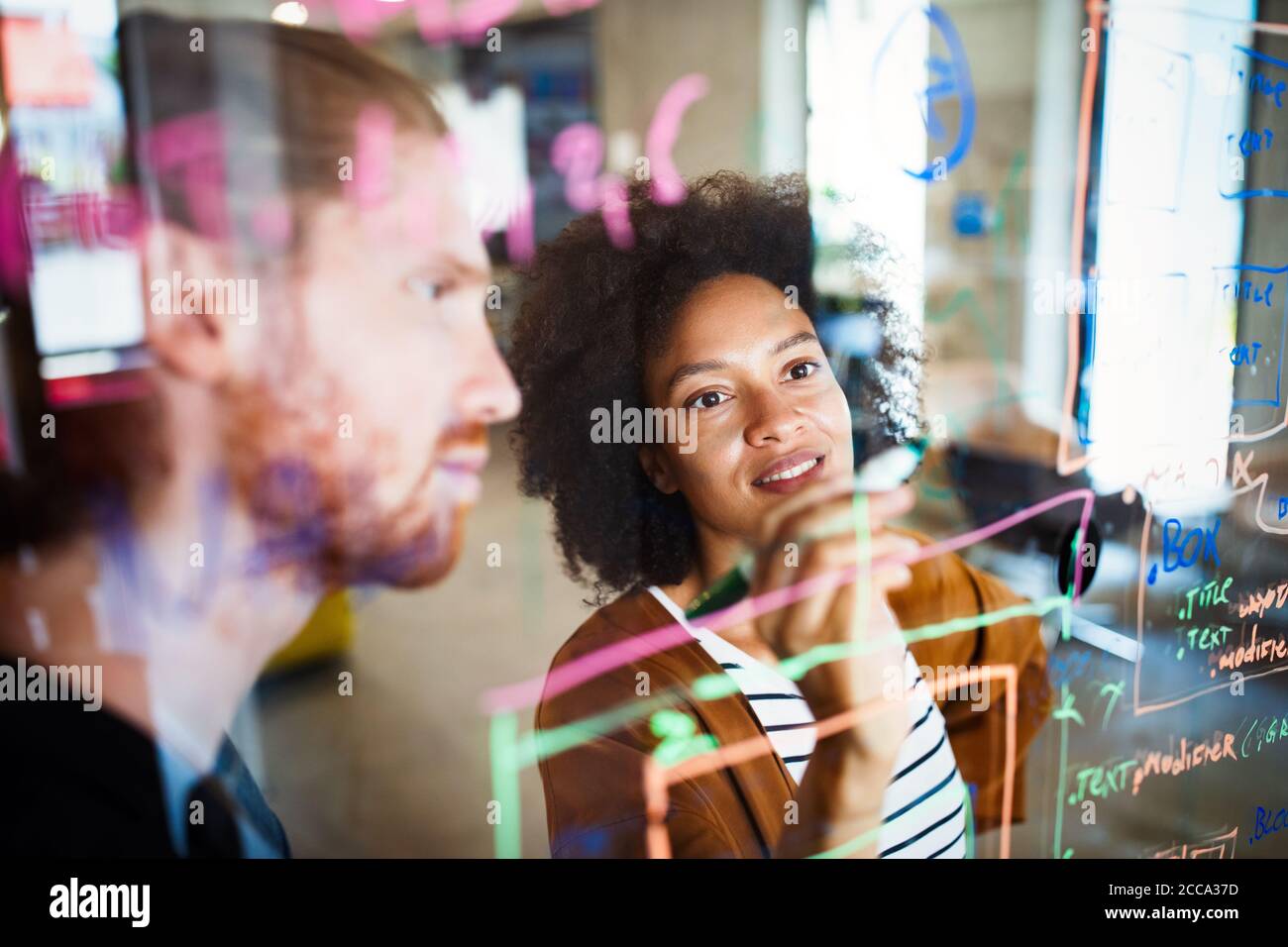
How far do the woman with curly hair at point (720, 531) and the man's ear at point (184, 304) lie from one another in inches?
15.5

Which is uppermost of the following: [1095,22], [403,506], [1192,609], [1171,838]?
[1095,22]

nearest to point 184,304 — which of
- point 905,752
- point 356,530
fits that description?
point 356,530

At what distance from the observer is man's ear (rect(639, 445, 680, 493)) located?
1157 millimetres

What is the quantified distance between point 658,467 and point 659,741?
14.2 inches

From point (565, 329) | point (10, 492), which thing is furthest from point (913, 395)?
point (10, 492)

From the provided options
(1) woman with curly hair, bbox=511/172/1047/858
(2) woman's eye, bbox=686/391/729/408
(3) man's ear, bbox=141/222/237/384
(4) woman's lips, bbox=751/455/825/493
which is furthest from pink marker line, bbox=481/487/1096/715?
(3) man's ear, bbox=141/222/237/384

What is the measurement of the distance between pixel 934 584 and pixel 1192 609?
0.41 meters

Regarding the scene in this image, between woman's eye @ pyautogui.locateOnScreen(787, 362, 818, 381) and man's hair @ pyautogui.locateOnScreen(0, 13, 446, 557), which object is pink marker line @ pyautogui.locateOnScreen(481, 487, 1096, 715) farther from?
man's hair @ pyautogui.locateOnScreen(0, 13, 446, 557)

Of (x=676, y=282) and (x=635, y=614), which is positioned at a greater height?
(x=676, y=282)

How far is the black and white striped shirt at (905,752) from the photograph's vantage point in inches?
46.0

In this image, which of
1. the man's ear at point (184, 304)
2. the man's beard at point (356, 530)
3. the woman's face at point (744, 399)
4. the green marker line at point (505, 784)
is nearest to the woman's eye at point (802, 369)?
the woman's face at point (744, 399)

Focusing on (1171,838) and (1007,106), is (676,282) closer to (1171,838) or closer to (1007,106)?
(1007,106)

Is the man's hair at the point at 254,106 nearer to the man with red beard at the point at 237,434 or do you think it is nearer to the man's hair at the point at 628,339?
the man with red beard at the point at 237,434

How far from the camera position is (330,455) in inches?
46.3
